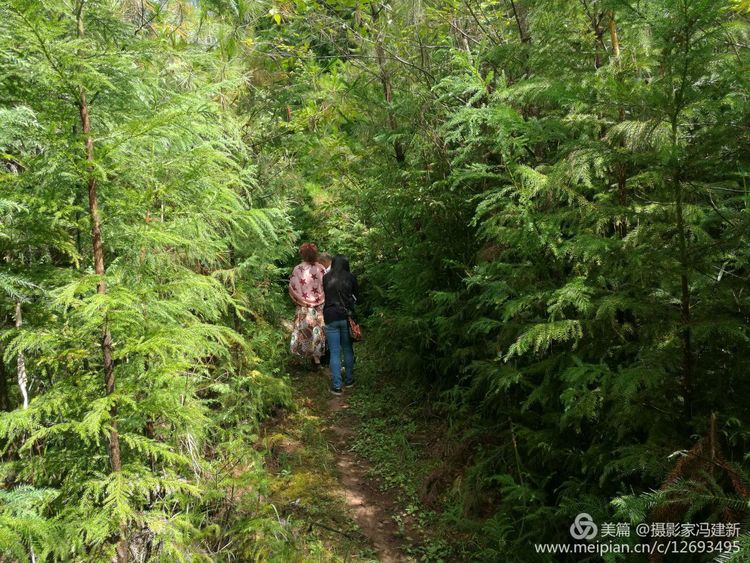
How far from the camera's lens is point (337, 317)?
24.4 feet

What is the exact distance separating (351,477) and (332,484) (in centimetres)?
30

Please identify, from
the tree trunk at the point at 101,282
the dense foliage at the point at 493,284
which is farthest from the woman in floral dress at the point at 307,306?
the tree trunk at the point at 101,282

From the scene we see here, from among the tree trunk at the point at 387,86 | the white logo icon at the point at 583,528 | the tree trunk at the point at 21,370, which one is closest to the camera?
the tree trunk at the point at 21,370

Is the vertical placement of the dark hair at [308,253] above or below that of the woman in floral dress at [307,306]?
above

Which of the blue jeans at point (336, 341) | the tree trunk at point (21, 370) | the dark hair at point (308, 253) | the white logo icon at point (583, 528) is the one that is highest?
the dark hair at point (308, 253)

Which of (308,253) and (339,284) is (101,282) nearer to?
(339,284)

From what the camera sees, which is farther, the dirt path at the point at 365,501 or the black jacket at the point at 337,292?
the black jacket at the point at 337,292

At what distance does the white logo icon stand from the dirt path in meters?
1.50

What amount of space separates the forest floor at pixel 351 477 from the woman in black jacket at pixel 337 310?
0.47 meters

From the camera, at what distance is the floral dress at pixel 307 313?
8070 millimetres

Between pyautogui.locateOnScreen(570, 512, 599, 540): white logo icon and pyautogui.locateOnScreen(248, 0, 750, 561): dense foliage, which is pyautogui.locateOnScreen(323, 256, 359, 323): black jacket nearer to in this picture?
pyautogui.locateOnScreen(248, 0, 750, 561): dense foliage

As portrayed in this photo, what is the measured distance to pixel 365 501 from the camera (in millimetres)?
4973

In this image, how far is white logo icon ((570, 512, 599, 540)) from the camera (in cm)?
324

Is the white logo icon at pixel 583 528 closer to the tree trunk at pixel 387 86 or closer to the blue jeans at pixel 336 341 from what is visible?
the blue jeans at pixel 336 341
